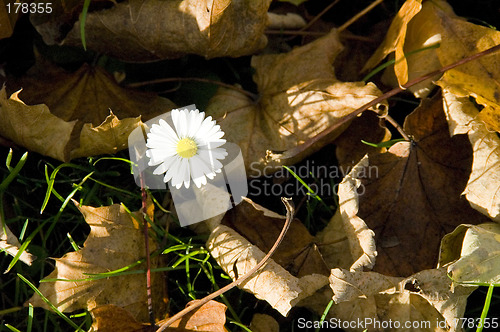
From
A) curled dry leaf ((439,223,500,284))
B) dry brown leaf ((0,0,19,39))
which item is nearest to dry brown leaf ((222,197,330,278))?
curled dry leaf ((439,223,500,284))

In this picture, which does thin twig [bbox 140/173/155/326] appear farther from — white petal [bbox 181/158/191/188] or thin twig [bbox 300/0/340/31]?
thin twig [bbox 300/0/340/31]

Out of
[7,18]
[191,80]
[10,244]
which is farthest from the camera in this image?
[191,80]

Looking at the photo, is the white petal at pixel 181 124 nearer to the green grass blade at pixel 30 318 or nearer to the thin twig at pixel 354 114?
the thin twig at pixel 354 114

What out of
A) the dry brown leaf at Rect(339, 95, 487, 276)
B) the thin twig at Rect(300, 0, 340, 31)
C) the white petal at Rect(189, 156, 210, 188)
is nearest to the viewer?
the white petal at Rect(189, 156, 210, 188)

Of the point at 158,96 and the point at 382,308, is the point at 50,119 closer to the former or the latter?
the point at 158,96

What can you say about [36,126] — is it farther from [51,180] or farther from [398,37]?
[398,37]

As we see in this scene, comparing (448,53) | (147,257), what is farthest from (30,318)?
(448,53)
